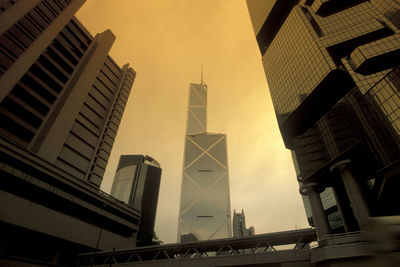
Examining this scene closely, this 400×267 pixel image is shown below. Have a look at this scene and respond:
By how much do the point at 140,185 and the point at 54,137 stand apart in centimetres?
12881

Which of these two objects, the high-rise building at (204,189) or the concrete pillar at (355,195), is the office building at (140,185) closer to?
the high-rise building at (204,189)

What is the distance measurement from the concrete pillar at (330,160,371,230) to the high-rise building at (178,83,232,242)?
100m

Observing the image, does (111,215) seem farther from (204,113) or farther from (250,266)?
(204,113)

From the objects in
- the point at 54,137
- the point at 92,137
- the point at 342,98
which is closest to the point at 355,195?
A: the point at 342,98

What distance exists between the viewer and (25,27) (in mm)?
48719

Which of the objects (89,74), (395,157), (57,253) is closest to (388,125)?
(395,157)

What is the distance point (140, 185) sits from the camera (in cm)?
16700

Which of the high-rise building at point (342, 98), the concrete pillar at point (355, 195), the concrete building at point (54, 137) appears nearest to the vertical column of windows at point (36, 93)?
the concrete building at point (54, 137)

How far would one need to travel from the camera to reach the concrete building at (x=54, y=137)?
33.6m

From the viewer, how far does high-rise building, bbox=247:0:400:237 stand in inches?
1687

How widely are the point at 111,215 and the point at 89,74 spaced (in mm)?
36438

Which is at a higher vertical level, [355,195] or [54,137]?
[54,137]

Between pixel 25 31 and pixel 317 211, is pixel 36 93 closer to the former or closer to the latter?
pixel 25 31

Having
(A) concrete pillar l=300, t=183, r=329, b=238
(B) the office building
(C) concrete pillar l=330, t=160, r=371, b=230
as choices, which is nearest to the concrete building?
(A) concrete pillar l=300, t=183, r=329, b=238
